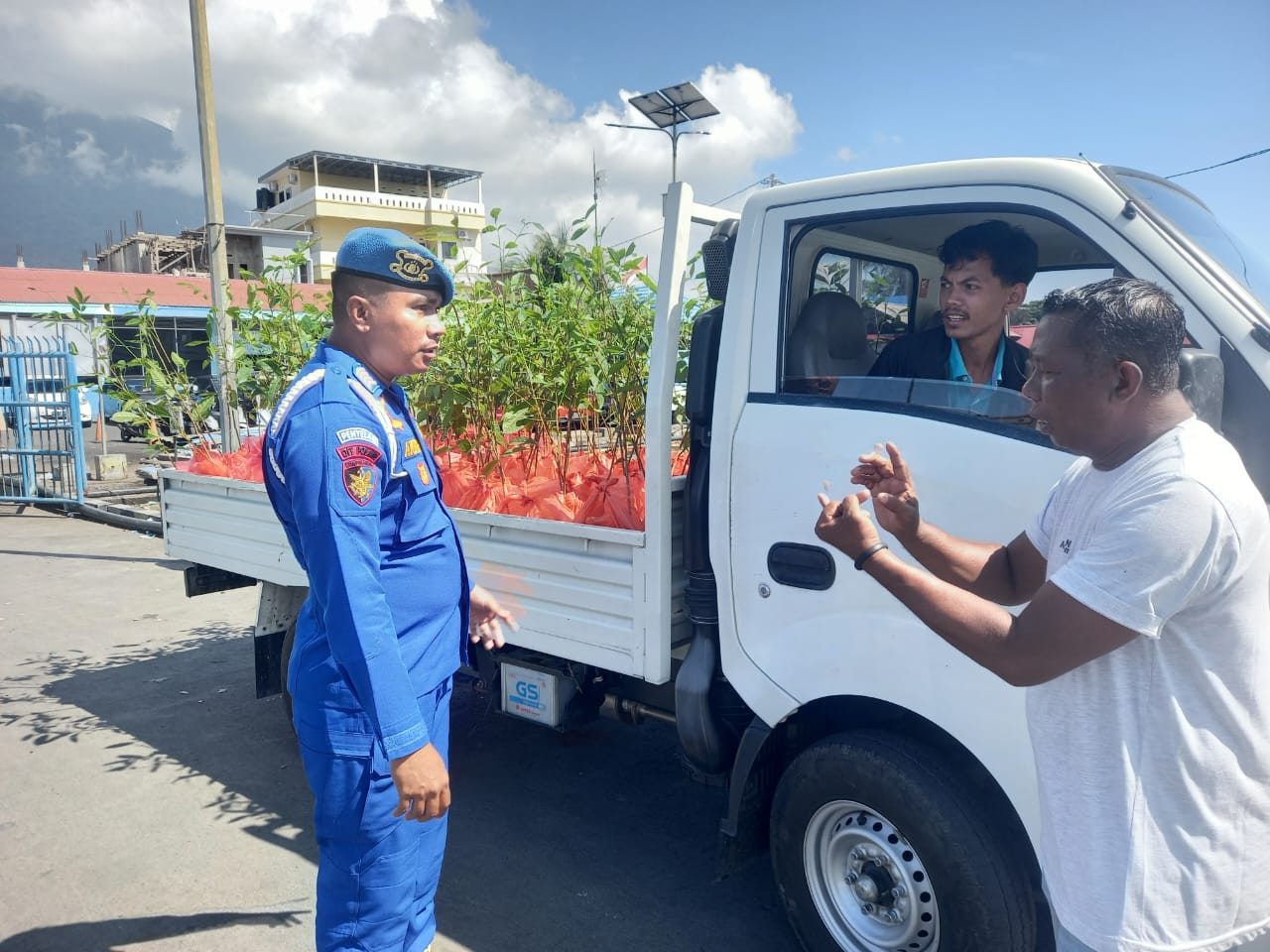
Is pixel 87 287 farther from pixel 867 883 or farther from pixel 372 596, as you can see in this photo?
pixel 867 883

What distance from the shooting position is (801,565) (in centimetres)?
241

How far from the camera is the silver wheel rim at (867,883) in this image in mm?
2307

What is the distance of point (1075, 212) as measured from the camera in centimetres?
202

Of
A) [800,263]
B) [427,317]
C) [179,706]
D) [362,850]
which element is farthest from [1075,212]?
[179,706]

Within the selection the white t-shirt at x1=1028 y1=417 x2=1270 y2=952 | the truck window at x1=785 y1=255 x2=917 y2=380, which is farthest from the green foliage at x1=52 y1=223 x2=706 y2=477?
the white t-shirt at x1=1028 y1=417 x2=1270 y2=952

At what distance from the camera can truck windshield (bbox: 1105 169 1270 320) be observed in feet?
6.41

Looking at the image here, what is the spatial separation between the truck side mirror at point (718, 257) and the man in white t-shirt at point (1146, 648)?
58.3 inches

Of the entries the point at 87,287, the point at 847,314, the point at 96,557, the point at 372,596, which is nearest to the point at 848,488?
the point at 847,314

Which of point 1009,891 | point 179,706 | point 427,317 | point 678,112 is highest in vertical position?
point 678,112

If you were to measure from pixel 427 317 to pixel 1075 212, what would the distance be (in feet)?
5.15

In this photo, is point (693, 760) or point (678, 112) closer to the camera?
point (693, 760)

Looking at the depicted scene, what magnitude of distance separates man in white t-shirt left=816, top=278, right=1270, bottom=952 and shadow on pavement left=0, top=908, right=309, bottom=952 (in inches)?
105

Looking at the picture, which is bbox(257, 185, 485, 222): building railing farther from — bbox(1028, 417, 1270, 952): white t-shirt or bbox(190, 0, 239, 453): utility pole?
bbox(1028, 417, 1270, 952): white t-shirt

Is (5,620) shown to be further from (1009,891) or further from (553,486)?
(1009,891)
